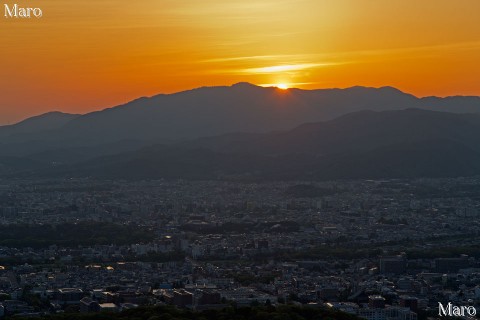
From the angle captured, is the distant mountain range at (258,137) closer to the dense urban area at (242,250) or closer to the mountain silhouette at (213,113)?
the mountain silhouette at (213,113)

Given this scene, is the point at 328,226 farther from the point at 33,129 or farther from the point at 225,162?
the point at 33,129

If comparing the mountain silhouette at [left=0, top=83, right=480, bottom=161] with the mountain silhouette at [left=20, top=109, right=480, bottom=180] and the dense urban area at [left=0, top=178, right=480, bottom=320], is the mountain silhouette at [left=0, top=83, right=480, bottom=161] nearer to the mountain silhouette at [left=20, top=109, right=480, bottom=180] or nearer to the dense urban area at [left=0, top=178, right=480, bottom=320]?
the mountain silhouette at [left=20, top=109, right=480, bottom=180]

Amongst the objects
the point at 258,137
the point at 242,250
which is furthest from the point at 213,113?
the point at 242,250

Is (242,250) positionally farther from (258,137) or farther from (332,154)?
(258,137)

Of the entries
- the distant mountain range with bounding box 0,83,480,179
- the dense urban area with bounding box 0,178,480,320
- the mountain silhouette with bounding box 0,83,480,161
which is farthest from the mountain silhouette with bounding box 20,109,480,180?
the mountain silhouette with bounding box 0,83,480,161

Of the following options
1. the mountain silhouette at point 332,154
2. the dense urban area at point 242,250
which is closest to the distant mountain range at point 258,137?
the mountain silhouette at point 332,154

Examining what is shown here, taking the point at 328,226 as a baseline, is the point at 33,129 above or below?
above

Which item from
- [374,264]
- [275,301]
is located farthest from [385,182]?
[275,301]
